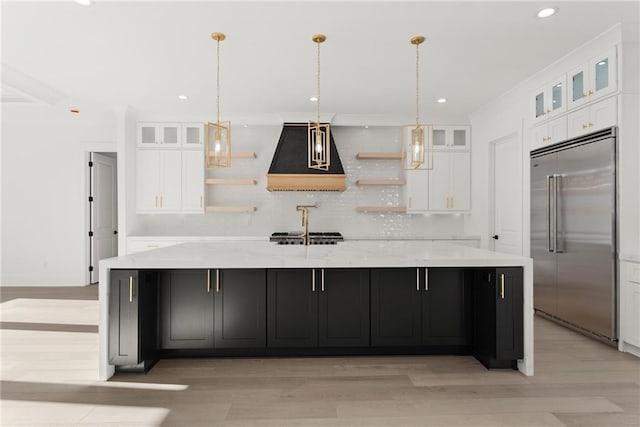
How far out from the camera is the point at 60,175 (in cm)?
629

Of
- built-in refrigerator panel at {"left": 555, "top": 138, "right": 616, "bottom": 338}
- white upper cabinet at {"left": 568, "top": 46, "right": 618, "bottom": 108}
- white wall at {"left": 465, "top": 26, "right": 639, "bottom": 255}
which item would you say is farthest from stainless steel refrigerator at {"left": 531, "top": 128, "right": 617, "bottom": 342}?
white upper cabinet at {"left": 568, "top": 46, "right": 618, "bottom": 108}

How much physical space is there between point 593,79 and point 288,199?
4251 mm

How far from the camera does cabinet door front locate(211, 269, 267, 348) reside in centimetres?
298

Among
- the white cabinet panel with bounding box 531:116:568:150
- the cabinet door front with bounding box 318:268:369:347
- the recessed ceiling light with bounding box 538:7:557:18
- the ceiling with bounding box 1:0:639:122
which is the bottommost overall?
the cabinet door front with bounding box 318:268:369:347

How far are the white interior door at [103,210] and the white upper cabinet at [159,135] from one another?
1179mm

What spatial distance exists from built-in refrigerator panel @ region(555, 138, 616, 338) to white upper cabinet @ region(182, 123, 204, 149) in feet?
15.8

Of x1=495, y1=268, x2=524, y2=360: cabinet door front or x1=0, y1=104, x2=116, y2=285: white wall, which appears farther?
x1=0, y1=104, x2=116, y2=285: white wall

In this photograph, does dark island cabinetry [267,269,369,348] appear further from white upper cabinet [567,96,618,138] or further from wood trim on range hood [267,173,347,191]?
wood trim on range hood [267,173,347,191]

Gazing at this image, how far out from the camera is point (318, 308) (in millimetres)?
2998

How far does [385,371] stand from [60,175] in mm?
6186

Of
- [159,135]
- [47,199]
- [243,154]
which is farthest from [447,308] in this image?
[47,199]

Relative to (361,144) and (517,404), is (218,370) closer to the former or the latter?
(517,404)

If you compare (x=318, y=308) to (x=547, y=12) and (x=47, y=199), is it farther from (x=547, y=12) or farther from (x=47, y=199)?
(x=47, y=199)

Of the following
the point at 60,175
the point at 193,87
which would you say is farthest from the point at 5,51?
the point at 60,175
